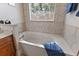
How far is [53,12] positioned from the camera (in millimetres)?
1708

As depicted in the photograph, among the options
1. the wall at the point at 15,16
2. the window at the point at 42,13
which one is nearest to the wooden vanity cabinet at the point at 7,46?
the wall at the point at 15,16

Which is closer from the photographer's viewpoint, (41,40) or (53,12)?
(53,12)

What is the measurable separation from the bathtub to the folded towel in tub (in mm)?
48

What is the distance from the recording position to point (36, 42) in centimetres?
184

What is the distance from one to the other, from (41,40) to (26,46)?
0.86ft

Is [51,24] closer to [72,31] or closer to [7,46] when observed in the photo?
[72,31]

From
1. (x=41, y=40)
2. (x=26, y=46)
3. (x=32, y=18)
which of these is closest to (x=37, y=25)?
(x=32, y=18)

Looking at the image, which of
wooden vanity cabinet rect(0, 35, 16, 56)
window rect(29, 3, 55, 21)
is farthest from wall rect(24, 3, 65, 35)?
wooden vanity cabinet rect(0, 35, 16, 56)

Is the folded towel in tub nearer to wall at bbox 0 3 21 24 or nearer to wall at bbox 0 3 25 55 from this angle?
wall at bbox 0 3 25 55

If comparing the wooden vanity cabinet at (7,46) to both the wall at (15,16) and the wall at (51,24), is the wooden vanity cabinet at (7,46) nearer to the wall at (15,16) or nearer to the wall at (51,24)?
the wall at (15,16)

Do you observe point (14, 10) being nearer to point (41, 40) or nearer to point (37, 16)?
point (37, 16)

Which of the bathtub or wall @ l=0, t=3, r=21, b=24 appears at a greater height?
wall @ l=0, t=3, r=21, b=24

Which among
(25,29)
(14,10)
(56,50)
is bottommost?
(56,50)

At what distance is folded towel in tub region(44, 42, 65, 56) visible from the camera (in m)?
1.73
